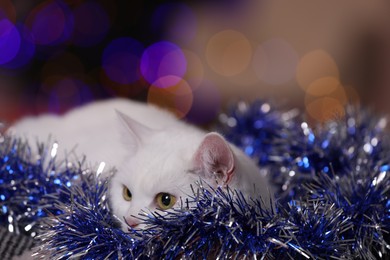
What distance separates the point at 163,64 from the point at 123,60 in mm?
195

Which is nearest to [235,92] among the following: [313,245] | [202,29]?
[202,29]

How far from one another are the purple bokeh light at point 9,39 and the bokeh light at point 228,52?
1.01 m

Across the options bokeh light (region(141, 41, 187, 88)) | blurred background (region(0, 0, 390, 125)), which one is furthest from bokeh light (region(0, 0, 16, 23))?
bokeh light (region(141, 41, 187, 88))

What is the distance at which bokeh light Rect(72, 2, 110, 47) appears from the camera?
2.02 metres

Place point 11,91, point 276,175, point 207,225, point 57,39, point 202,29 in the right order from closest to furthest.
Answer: point 207,225 < point 276,175 < point 57,39 < point 11,91 < point 202,29

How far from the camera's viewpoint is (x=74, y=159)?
942mm

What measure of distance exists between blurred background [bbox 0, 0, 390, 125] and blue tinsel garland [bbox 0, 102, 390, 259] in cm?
70

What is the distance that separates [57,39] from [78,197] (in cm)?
138

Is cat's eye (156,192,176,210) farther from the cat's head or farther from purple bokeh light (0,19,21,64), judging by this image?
purple bokeh light (0,19,21,64)

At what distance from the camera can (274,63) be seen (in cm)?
274

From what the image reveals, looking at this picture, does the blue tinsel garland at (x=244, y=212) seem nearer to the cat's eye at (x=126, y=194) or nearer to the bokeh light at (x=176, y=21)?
the cat's eye at (x=126, y=194)

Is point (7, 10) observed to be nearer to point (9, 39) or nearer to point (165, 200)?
point (9, 39)

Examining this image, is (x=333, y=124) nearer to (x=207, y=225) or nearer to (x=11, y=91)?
(x=207, y=225)

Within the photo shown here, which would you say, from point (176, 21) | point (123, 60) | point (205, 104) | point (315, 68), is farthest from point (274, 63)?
point (123, 60)
